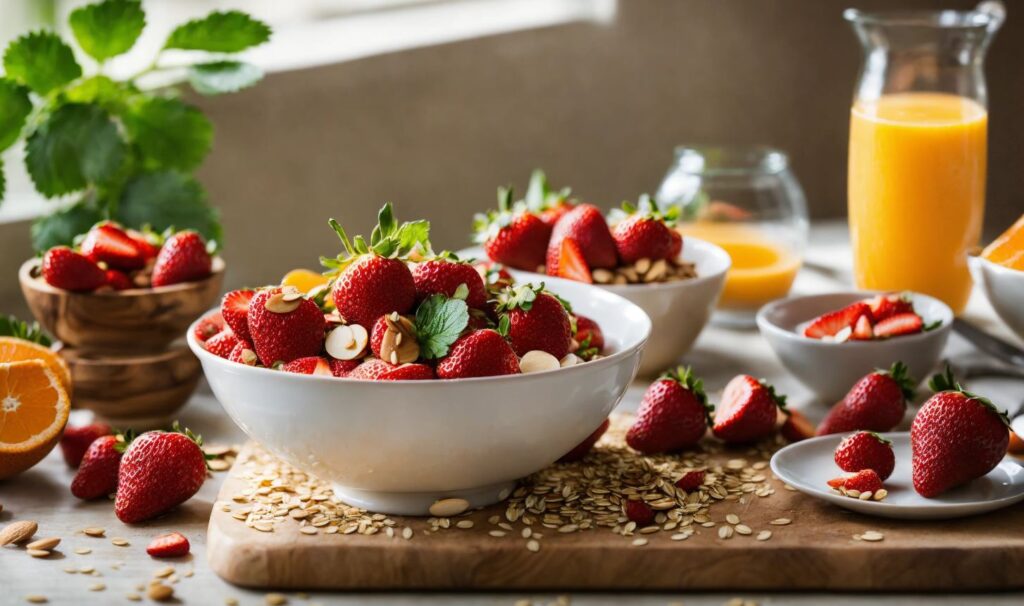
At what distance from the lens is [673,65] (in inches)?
113

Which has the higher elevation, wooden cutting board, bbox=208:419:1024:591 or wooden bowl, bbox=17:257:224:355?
wooden bowl, bbox=17:257:224:355

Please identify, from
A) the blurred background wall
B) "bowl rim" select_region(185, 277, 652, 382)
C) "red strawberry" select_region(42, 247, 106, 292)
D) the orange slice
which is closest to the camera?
"bowl rim" select_region(185, 277, 652, 382)

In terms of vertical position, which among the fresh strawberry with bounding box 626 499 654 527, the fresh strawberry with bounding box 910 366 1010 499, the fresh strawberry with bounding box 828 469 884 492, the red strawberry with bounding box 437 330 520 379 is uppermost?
the red strawberry with bounding box 437 330 520 379

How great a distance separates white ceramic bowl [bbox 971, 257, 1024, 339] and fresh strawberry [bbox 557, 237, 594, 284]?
0.49 meters

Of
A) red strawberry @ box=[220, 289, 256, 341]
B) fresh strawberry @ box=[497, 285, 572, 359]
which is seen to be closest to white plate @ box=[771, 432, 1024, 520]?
fresh strawberry @ box=[497, 285, 572, 359]

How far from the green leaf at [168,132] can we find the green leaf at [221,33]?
85 millimetres

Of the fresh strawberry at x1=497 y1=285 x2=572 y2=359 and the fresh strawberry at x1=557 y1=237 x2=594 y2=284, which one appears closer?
the fresh strawberry at x1=497 y1=285 x2=572 y2=359

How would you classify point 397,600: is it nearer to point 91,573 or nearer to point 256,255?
point 91,573

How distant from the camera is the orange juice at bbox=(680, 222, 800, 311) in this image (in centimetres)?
182

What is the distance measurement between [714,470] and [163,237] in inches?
28.2

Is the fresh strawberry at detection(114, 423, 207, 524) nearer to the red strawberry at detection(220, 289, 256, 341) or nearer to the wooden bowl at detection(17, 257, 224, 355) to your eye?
the red strawberry at detection(220, 289, 256, 341)

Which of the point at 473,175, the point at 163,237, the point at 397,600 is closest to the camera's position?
the point at 397,600

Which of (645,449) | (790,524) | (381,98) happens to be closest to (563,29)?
(381,98)

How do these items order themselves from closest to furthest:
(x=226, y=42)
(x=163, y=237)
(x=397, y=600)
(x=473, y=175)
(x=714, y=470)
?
(x=397, y=600) → (x=714, y=470) → (x=163, y=237) → (x=226, y=42) → (x=473, y=175)
